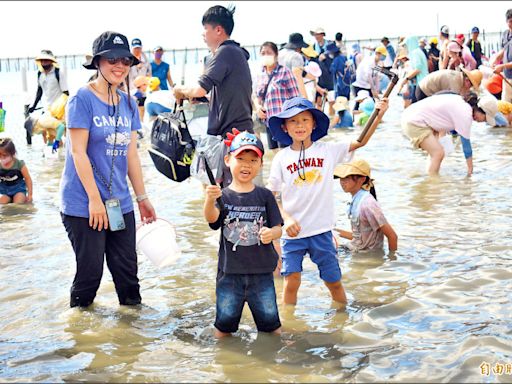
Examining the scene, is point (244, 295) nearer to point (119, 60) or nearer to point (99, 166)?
point (99, 166)

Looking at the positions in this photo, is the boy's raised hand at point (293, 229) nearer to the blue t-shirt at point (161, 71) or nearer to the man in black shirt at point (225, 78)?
the man in black shirt at point (225, 78)

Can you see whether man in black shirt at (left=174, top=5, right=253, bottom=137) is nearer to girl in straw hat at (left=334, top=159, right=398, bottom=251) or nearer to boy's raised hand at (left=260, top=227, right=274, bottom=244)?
girl in straw hat at (left=334, top=159, right=398, bottom=251)

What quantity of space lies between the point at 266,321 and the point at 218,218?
0.70 meters

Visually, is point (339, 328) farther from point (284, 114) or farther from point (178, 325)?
point (284, 114)

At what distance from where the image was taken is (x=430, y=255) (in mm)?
6574

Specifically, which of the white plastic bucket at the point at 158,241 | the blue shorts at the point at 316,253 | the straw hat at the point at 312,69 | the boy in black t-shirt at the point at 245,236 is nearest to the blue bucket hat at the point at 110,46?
the boy in black t-shirt at the point at 245,236

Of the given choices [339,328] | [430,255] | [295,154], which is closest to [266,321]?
[339,328]

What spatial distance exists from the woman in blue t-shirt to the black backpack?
501mm

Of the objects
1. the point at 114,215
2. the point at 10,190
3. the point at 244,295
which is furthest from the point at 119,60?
the point at 10,190

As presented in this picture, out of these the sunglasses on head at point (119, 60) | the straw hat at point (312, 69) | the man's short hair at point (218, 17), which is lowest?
the straw hat at point (312, 69)

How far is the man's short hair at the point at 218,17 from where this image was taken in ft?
19.9

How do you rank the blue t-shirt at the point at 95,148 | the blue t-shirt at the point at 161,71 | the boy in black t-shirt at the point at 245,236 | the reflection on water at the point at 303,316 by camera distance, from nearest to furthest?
the reflection on water at the point at 303,316
the boy in black t-shirt at the point at 245,236
the blue t-shirt at the point at 95,148
the blue t-shirt at the point at 161,71

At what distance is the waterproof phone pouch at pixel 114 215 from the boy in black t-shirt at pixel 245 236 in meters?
0.81

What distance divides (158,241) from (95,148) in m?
0.80
